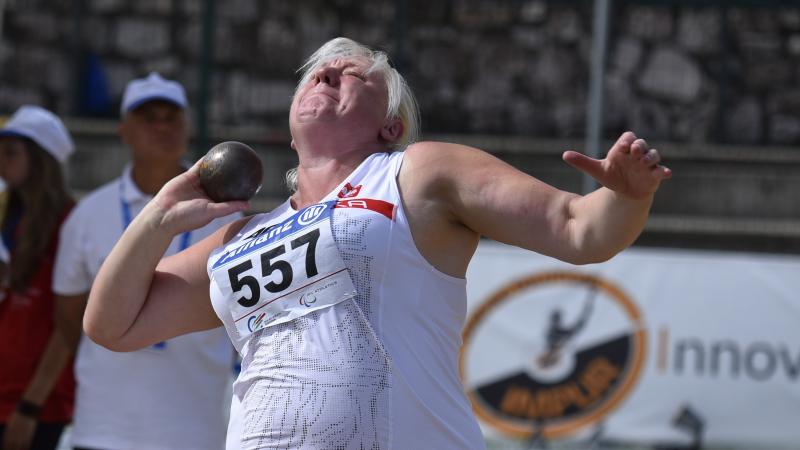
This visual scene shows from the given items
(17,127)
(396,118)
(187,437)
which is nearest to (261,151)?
(17,127)

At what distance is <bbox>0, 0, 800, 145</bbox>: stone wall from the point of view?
9.95 m

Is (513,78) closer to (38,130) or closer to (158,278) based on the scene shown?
(38,130)

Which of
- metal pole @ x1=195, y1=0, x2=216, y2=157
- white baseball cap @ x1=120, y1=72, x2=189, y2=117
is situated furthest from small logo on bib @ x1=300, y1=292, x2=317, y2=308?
metal pole @ x1=195, y1=0, x2=216, y2=157

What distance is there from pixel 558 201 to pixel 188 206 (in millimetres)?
903

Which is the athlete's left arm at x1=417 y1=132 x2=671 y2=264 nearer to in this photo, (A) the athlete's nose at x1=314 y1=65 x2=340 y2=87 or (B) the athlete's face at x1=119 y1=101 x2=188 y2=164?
(A) the athlete's nose at x1=314 y1=65 x2=340 y2=87

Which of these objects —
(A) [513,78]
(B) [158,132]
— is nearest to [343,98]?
(B) [158,132]

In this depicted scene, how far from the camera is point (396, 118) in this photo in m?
2.80

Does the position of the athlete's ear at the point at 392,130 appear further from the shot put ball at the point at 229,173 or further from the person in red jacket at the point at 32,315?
the person in red jacket at the point at 32,315

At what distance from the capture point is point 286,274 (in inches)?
99.0

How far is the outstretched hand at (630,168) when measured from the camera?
2.17 metres

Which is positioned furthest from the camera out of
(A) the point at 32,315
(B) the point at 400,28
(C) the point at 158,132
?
(B) the point at 400,28

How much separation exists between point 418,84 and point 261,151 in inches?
65.1

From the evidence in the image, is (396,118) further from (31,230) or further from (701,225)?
(701,225)

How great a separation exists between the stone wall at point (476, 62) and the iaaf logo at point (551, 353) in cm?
321
